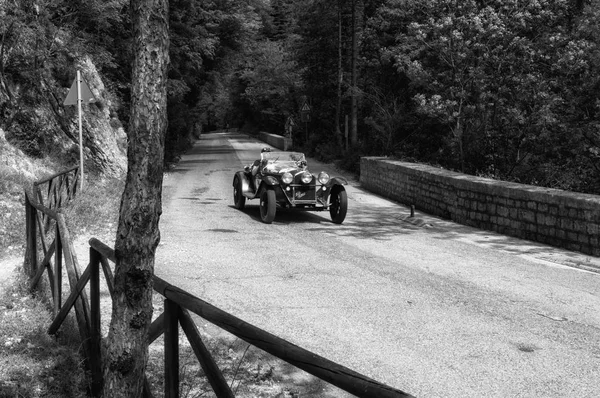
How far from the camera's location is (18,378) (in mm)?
4684

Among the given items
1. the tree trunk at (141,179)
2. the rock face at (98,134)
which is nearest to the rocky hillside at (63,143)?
the rock face at (98,134)

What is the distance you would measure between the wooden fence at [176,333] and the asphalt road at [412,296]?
2.02m

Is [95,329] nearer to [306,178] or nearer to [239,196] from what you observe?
[306,178]

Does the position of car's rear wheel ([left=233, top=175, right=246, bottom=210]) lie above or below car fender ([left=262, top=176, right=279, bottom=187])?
below

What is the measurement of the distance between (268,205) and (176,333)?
34.0 feet

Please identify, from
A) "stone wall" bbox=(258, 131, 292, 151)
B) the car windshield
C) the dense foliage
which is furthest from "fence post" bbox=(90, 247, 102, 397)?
"stone wall" bbox=(258, 131, 292, 151)

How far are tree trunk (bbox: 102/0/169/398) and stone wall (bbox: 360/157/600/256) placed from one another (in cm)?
912

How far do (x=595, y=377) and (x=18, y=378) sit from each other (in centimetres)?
448

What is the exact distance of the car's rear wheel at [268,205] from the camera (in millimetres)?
13680

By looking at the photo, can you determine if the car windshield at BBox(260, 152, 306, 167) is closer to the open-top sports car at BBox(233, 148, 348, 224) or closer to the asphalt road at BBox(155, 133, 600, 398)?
the open-top sports car at BBox(233, 148, 348, 224)

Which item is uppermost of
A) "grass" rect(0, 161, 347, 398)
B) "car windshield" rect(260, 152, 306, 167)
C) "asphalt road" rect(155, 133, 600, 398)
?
"car windshield" rect(260, 152, 306, 167)

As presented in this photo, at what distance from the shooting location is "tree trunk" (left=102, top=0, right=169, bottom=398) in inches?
118

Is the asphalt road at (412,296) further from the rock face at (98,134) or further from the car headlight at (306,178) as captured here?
the rock face at (98,134)

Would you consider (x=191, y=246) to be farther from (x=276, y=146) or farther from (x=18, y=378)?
(x=276, y=146)
